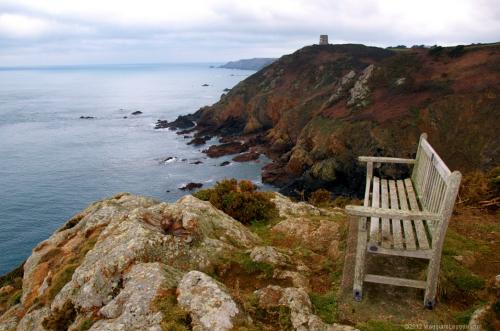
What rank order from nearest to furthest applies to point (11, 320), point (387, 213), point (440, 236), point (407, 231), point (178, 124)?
point (440, 236), point (387, 213), point (407, 231), point (11, 320), point (178, 124)

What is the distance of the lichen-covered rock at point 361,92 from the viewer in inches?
2059

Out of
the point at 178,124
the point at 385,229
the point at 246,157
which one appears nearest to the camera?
the point at 385,229

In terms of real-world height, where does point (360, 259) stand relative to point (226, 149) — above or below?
above

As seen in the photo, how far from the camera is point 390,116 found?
44719 mm

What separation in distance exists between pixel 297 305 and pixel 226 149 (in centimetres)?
5618

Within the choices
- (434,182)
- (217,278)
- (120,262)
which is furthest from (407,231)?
(120,262)

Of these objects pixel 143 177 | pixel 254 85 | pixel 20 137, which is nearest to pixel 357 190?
pixel 143 177

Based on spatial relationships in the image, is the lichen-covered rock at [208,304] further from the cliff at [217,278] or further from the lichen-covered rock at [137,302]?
the lichen-covered rock at [137,302]

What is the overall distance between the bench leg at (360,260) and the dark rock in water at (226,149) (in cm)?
5385

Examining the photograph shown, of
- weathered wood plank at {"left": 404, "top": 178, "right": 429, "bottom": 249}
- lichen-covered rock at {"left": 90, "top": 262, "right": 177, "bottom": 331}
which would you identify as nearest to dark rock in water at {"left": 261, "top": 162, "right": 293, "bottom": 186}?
weathered wood plank at {"left": 404, "top": 178, "right": 429, "bottom": 249}

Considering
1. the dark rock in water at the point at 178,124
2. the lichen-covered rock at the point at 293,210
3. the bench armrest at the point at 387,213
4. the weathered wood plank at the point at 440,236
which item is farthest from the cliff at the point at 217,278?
the dark rock in water at the point at 178,124

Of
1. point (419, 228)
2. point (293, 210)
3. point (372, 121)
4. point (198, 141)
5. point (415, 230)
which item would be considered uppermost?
point (419, 228)

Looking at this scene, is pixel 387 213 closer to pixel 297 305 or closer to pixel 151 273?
pixel 297 305

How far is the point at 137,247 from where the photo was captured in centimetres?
778
